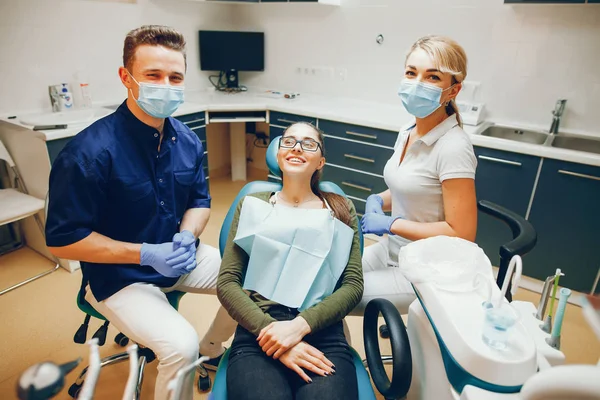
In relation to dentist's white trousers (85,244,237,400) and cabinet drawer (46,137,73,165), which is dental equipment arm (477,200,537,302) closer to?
dentist's white trousers (85,244,237,400)

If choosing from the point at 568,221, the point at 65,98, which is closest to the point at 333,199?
the point at 568,221

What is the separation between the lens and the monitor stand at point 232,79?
12.9 feet

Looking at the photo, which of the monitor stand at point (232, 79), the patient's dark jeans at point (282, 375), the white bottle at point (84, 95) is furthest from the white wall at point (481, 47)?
the patient's dark jeans at point (282, 375)

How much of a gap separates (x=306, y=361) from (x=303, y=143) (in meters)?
0.78

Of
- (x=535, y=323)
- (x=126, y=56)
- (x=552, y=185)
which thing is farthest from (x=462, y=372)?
(x=552, y=185)

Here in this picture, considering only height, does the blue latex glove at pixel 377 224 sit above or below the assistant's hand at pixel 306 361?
above

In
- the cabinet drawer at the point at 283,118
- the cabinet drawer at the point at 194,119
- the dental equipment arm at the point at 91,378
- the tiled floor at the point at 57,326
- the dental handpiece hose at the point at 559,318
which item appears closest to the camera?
the dental equipment arm at the point at 91,378

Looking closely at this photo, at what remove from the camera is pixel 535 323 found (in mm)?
1096

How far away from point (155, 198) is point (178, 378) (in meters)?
1.06

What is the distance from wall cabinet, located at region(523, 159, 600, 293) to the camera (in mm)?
2234

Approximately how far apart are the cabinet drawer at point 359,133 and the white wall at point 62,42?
170 centimetres

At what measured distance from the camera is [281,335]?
122 centimetres

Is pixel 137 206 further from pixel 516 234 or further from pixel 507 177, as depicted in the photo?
pixel 507 177

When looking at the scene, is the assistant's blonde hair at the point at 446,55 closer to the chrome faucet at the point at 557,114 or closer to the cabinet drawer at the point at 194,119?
the chrome faucet at the point at 557,114
